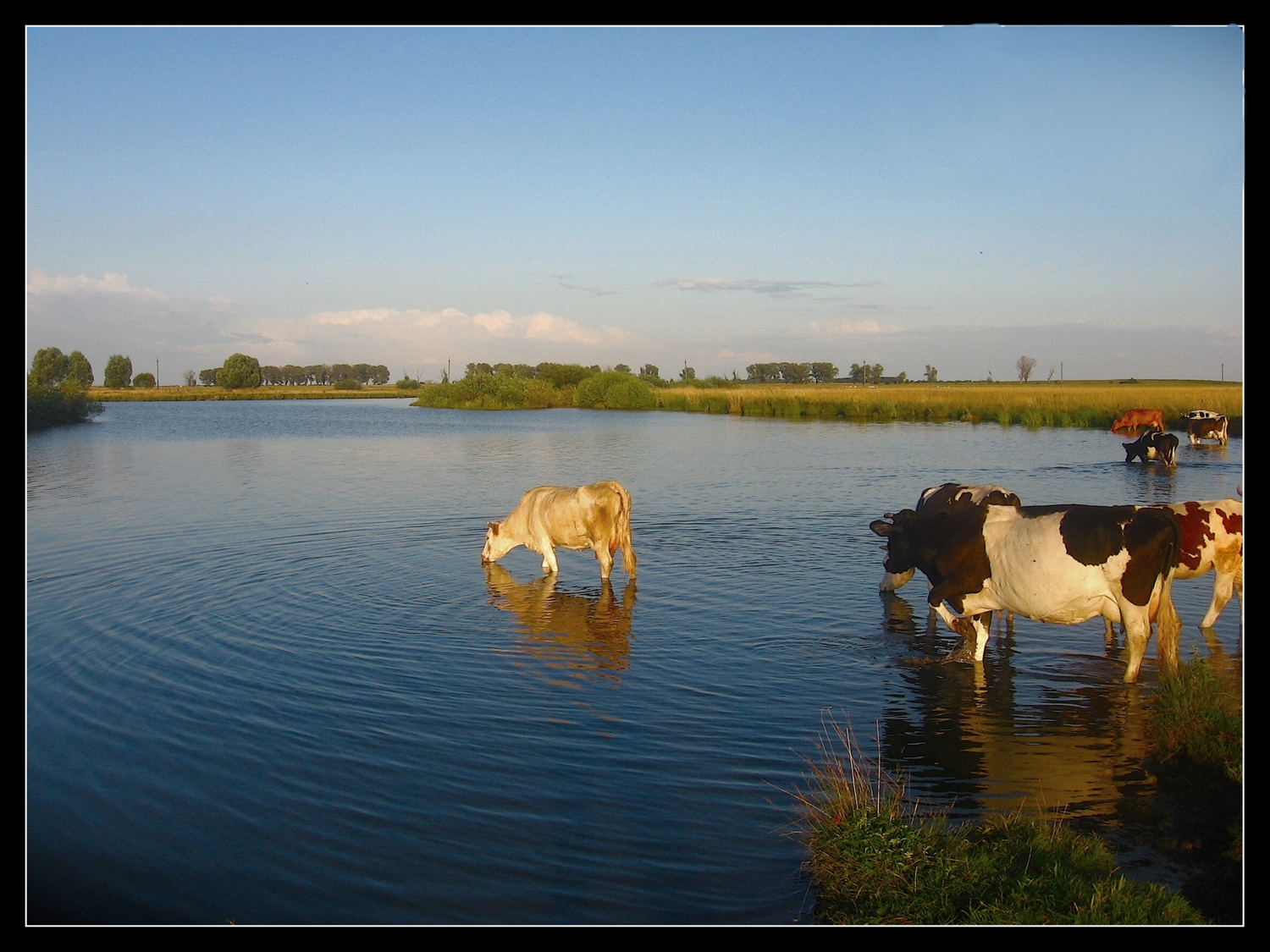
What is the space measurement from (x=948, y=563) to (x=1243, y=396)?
4.41 meters

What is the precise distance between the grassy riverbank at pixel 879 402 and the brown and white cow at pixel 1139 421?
111 inches

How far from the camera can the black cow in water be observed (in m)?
27.6

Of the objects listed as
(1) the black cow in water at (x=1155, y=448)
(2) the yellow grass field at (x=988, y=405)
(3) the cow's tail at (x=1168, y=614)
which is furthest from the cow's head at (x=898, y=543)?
(2) the yellow grass field at (x=988, y=405)

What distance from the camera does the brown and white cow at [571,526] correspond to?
13.9 m

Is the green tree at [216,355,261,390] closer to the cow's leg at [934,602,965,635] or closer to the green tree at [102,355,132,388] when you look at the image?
the green tree at [102,355,132,388]

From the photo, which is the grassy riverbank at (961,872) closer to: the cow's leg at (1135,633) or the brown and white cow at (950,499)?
the cow's leg at (1135,633)

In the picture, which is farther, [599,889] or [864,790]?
[864,790]

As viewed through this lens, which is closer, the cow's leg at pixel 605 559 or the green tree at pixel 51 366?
the cow's leg at pixel 605 559

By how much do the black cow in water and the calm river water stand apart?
44.4 feet

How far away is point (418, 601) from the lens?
40.4 feet

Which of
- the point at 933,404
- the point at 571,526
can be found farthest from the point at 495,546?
the point at 933,404

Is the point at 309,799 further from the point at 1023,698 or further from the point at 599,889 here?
the point at 1023,698

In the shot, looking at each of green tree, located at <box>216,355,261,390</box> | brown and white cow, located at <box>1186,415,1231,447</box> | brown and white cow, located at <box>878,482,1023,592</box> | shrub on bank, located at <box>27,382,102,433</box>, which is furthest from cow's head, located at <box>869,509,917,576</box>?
green tree, located at <box>216,355,261,390</box>

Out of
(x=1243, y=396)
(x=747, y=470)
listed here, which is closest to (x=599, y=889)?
(x=1243, y=396)
